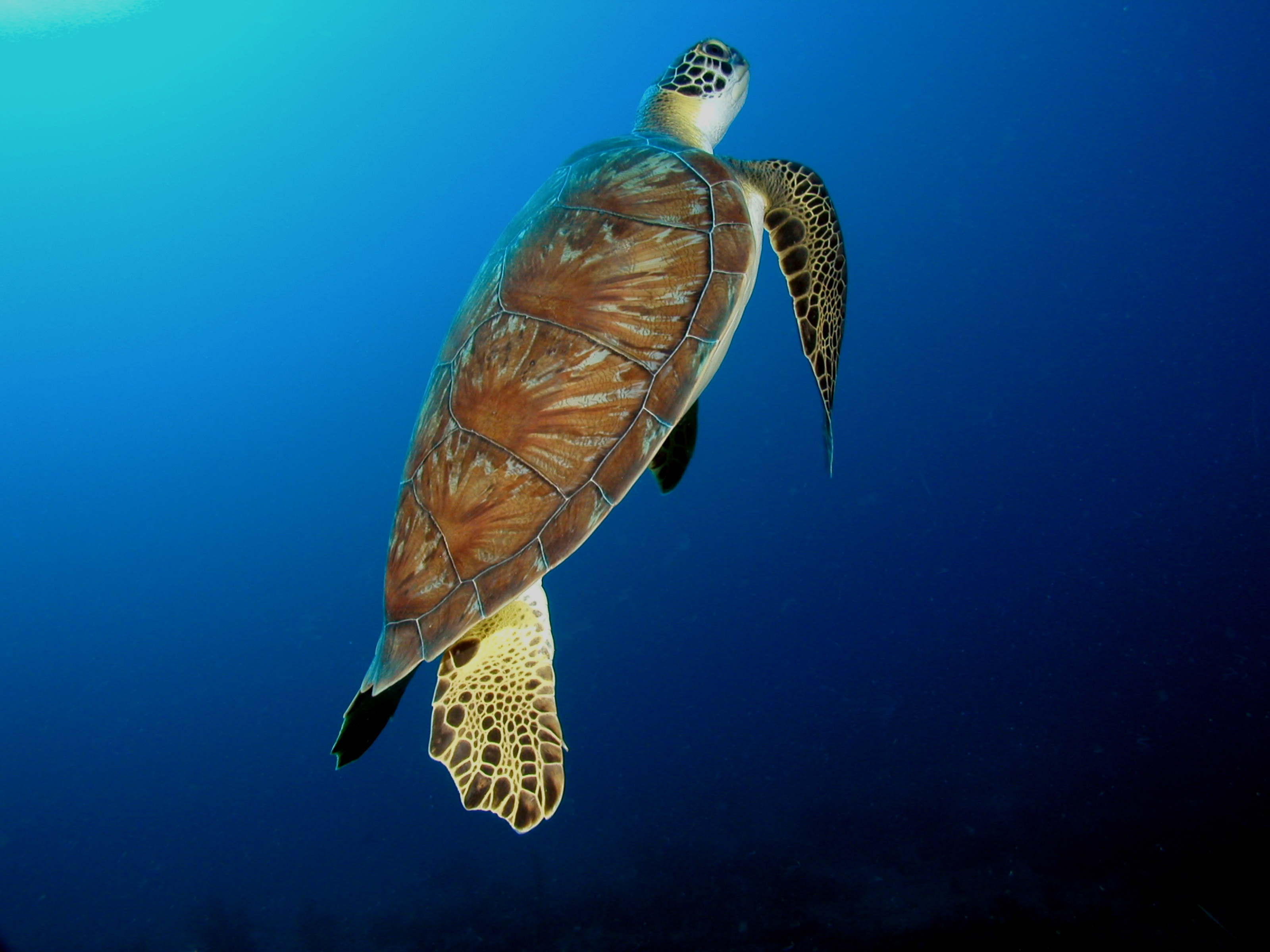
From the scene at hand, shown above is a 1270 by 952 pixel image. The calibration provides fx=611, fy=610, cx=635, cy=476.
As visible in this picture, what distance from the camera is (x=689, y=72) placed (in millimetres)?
3840

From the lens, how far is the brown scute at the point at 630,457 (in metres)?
2.13

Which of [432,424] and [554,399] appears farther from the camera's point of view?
[432,424]

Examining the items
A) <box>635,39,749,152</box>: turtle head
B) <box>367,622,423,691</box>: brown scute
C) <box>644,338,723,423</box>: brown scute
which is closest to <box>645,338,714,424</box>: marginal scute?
<box>644,338,723,423</box>: brown scute

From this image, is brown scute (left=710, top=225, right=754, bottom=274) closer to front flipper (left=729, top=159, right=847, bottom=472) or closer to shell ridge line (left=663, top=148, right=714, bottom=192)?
shell ridge line (left=663, top=148, right=714, bottom=192)

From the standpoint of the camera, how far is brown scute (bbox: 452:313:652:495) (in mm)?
2113

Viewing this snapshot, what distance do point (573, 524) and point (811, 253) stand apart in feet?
5.85

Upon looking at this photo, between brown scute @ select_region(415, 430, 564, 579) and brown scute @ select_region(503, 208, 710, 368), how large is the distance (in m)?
0.56

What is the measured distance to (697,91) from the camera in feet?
12.5

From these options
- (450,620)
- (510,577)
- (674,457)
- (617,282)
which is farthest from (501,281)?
(674,457)

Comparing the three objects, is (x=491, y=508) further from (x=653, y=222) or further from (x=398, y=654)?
(x=653, y=222)

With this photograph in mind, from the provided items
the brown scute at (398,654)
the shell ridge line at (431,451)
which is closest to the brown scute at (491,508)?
the shell ridge line at (431,451)

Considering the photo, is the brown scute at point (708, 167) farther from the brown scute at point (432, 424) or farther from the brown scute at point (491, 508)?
the brown scute at point (491, 508)

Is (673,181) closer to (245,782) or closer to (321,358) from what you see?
(245,782)

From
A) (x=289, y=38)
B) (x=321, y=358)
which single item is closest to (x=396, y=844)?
(x=321, y=358)
